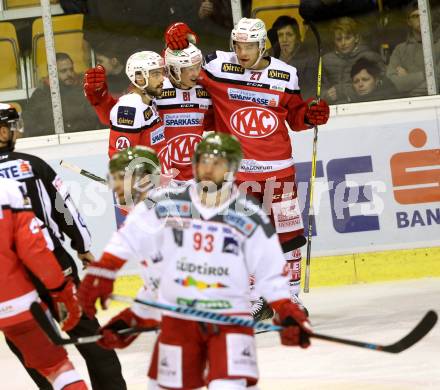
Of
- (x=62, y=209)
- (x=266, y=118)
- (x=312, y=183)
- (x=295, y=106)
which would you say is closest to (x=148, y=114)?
(x=266, y=118)

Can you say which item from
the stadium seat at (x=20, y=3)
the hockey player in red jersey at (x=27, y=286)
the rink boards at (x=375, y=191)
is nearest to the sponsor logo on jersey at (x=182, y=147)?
the rink boards at (x=375, y=191)

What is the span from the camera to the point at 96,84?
6129 millimetres

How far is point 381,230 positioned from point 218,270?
3757 mm

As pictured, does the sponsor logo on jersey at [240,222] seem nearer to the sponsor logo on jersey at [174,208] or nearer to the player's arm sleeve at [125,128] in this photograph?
the sponsor logo on jersey at [174,208]

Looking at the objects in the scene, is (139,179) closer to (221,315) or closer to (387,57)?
(221,315)

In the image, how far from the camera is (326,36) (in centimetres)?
754

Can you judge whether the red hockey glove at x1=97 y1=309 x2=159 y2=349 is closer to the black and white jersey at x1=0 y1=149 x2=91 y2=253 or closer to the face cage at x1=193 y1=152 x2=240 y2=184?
the face cage at x1=193 y1=152 x2=240 y2=184

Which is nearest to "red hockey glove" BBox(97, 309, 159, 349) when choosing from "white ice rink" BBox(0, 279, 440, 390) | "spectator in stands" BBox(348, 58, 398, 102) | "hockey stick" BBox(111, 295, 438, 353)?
"hockey stick" BBox(111, 295, 438, 353)

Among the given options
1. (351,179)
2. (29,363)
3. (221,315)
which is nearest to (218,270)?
(221,315)

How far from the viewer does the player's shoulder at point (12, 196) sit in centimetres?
404

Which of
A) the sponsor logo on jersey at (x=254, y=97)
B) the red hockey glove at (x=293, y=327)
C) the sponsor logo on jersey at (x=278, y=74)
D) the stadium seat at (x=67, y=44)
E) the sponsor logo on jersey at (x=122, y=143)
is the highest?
the stadium seat at (x=67, y=44)

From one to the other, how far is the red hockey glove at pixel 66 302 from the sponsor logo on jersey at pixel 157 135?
6.40 feet

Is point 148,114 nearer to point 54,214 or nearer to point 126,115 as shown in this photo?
point 126,115

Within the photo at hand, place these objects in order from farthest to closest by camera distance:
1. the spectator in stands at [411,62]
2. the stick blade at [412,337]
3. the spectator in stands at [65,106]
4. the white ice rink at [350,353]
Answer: the spectator in stands at [65,106] < the spectator in stands at [411,62] < the white ice rink at [350,353] < the stick blade at [412,337]
